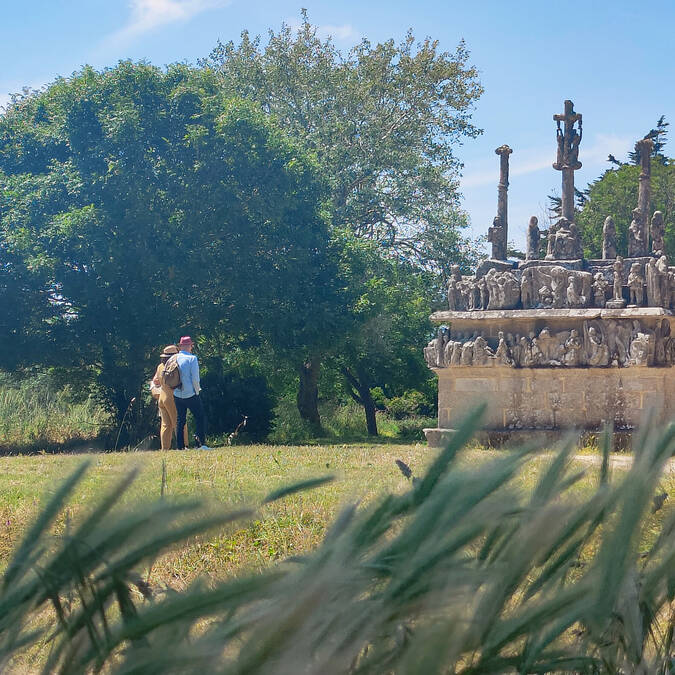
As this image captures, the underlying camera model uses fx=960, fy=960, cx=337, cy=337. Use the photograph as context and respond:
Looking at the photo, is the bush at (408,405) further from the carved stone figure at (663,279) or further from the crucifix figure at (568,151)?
the carved stone figure at (663,279)

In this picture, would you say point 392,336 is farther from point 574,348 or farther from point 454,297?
point 574,348

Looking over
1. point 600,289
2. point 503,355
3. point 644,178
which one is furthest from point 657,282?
point 644,178

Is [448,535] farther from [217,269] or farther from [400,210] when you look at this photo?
[400,210]

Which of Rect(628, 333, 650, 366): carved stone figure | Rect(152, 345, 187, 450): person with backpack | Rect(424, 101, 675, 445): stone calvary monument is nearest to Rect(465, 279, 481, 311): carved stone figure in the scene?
Rect(424, 101, 675, 445): stone calvary monument

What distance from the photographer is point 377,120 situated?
2438cm

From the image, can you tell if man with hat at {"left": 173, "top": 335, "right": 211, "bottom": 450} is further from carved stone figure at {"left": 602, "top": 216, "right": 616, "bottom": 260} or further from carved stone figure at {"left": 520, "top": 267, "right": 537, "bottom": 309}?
carved stone figure at {"left": 602, "top": 216, "right": 616, "bottom": 260}

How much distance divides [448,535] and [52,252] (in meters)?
15.2

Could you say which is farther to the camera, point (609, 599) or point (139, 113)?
point (139, 113)

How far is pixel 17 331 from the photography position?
15.8 metres

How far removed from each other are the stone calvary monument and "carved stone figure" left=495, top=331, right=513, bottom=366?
1cm

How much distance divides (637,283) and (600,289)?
0.46 meters

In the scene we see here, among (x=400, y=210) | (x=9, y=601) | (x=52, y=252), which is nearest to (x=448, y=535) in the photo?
(x=9, y=601)

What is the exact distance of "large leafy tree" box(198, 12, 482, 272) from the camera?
23953mm

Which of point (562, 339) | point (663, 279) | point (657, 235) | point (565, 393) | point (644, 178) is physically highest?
point (644, 178)
